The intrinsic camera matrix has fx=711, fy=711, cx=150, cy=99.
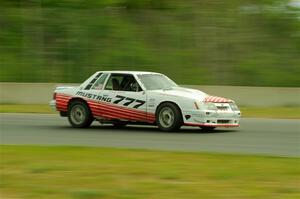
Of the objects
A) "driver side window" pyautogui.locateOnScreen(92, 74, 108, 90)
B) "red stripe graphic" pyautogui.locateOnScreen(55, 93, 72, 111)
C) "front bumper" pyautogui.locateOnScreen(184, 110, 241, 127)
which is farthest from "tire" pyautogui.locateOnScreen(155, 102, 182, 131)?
"red stripe graphic" pyautogui.locateOnScreen(55, 93, 72, 111)

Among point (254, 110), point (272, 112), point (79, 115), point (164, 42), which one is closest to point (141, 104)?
point (79, 115)

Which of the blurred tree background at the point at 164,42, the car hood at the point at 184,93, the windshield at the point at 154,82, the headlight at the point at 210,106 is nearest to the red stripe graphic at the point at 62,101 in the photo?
the windshield at the point at 154,82

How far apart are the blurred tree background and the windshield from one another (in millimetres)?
10499

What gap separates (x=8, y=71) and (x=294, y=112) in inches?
467

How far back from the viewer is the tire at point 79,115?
17109 mm

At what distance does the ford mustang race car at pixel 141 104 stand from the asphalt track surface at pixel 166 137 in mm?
288

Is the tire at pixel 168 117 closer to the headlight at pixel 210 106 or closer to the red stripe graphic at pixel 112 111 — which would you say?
the red stripe graphic at pixel 112 111

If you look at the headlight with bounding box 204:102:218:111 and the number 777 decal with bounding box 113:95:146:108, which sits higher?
the number 777 decal with bounding box 113:95:146:108

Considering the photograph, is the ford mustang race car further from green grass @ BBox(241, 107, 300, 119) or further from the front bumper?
green grass @ BBox(241, 107, 300, 119)

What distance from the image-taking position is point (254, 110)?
2462 cm

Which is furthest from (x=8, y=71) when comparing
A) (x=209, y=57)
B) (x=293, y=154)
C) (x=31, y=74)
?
(x=293, y=154)

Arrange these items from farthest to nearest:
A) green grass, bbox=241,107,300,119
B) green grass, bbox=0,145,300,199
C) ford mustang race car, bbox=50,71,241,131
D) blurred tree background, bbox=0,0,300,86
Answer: blurred tree background, bbox=0,0,300,86 < green grass, bbox=241,107,300,119 < ford mustang race car, bbox=50,71,241,131 < green grass, bbox=0,145,300,199

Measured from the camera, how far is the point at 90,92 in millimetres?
17109

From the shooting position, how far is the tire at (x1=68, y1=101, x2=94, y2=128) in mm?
17109
